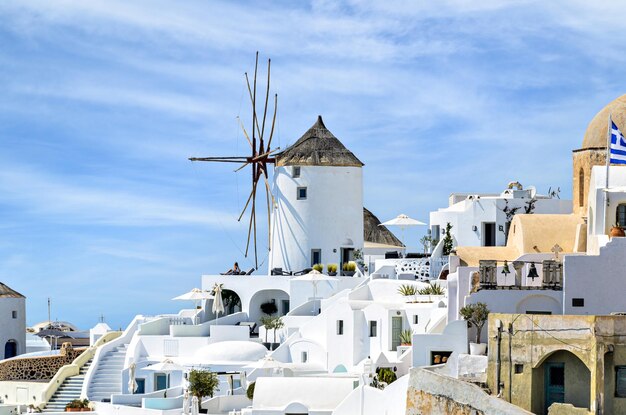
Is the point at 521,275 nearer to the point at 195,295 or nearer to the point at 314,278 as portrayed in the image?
the point at 314,278

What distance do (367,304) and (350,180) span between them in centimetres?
1014

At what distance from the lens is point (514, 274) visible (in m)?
34.2

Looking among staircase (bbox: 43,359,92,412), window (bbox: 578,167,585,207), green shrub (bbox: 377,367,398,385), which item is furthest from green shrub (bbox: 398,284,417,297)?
staircase (bbox: 43,359,92,412)

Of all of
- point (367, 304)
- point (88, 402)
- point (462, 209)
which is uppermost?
point (462, 209)

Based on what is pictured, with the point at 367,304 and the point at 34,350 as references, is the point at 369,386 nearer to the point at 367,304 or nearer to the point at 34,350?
the point at 367,304

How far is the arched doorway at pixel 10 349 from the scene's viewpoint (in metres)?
54.1

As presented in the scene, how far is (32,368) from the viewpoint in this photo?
48938 mm

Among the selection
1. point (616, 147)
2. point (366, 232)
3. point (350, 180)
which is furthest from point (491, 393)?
point (366, 232)

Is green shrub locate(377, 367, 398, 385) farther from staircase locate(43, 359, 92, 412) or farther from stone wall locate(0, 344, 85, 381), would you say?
stone wall locate(0, 344, 85, 381)

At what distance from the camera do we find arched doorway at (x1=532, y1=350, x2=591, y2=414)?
2973 cm

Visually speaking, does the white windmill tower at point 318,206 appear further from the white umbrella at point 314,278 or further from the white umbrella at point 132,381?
the white umbrella at point 132,381

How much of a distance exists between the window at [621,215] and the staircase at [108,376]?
1757 centimetres

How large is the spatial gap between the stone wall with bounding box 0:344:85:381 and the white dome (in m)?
8.14

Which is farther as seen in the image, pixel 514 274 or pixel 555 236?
pixel 555 236
